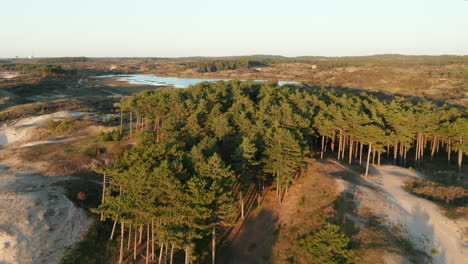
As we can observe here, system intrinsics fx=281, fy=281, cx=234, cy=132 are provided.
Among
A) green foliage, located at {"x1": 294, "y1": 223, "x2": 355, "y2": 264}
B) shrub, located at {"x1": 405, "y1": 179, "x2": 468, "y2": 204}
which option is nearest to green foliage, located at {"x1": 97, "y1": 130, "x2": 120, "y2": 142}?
green foliage, located at {"x1": 294, "y1": 223, "x2": 355, "y2": 264}

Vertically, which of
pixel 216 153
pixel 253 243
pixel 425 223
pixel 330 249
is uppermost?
pixel 216 153

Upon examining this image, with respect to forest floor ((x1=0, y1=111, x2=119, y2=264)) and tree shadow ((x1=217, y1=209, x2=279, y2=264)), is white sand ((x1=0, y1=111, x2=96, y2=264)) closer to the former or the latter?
forest floor ((x1=0, y1=111, x2=119, y2=264))

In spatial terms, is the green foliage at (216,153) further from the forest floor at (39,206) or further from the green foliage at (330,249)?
the forest floor at (39,206)

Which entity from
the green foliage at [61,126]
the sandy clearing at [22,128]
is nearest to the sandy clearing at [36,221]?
the green foliage at [61,126]

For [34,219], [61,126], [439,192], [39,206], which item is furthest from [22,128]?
[439,192]

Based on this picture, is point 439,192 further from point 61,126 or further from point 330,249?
point 61,126

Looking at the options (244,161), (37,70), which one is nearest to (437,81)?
(244,161)

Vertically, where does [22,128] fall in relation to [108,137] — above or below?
below

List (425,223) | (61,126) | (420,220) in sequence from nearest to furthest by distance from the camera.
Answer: (425,223) < (420,220) < (61,126)
